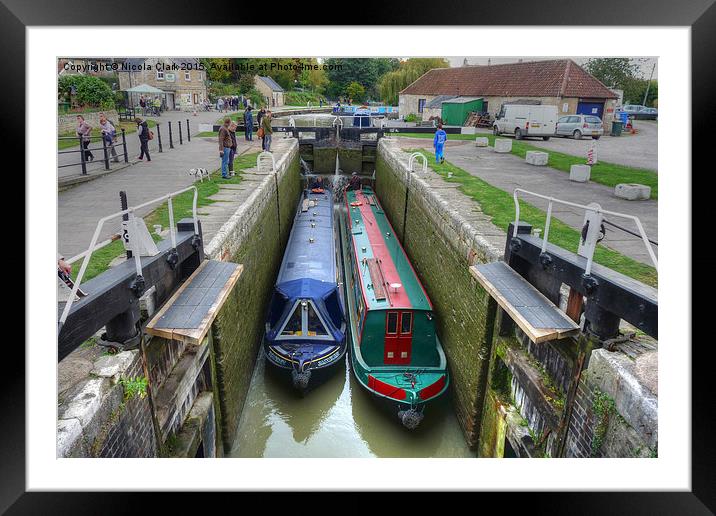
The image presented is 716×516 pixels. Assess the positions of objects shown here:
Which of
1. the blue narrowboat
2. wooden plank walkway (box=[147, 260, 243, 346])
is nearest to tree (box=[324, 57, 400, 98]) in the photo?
the blue narrowboat

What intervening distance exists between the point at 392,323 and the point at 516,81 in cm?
3154

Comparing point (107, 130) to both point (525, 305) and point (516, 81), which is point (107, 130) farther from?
point (516, 81)

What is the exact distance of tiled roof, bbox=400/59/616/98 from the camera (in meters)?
29.9

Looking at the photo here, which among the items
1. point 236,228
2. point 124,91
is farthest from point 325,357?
point 124,91

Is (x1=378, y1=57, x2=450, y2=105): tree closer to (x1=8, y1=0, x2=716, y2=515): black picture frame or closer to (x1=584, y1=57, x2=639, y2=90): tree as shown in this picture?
(x1=584, y1=57, x2=639, y2=90): tree

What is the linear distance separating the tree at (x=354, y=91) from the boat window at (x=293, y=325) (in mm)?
43767

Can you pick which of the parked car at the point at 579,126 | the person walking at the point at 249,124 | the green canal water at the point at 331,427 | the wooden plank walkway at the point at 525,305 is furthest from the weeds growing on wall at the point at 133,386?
the parked car at the point at 579,126

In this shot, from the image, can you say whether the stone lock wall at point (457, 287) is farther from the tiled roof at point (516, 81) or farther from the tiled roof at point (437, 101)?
the tiled roof at point (437, 101)

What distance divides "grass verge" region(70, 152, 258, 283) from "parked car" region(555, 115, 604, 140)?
676 inches

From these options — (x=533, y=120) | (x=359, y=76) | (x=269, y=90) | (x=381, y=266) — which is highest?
(x=359, y=76)

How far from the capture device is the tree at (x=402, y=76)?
4925 centimetres

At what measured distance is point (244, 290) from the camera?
10.0 m
